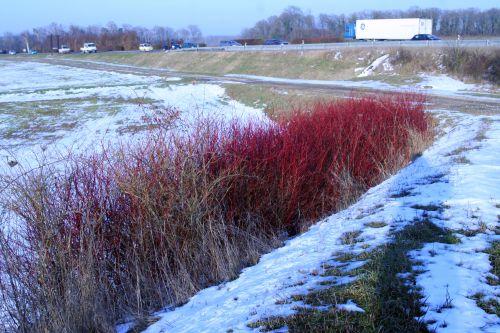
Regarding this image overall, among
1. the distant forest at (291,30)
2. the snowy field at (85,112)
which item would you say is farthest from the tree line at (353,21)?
the snowy field at (85,112)

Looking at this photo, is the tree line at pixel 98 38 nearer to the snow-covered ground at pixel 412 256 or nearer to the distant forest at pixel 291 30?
the distant forest at pixel 291 30

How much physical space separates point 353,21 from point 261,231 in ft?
294

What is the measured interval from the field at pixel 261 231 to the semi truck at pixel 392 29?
44.7m

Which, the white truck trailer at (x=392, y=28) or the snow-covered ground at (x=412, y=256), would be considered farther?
the white truck trailer at (x=392, y=28)

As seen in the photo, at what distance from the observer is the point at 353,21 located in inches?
3565

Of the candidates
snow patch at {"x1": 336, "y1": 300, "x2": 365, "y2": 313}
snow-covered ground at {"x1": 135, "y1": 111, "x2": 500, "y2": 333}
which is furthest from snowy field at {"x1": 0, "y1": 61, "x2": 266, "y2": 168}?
snow patch at {"x1": 336, "y1": 300, "x2": 365, "y2": 313}

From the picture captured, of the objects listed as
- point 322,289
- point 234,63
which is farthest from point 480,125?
point 234,63

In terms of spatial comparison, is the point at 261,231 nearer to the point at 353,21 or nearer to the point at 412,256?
the point at 412,256

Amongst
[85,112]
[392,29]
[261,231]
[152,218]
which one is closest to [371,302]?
[152,218]

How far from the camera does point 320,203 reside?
897 centimetres

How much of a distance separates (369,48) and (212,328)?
3301cm

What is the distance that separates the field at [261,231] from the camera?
4027mm

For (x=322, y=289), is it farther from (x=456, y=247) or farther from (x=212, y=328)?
(x=456, y=247)

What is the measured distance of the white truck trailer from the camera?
5231cm
